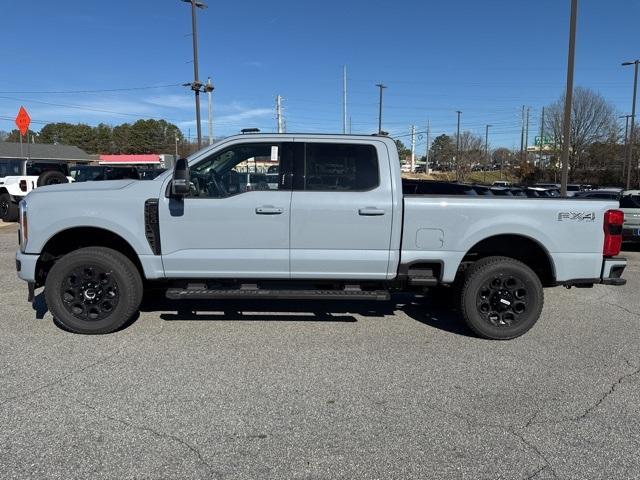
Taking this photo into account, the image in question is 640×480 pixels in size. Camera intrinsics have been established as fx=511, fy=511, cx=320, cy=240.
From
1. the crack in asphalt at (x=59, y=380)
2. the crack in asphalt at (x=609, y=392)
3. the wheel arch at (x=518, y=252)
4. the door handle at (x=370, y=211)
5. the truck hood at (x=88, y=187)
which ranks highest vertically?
the truck hood at (x=88, y=187)

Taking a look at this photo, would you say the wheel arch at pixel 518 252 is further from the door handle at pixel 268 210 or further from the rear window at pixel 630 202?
the rear window at pixel 630 202

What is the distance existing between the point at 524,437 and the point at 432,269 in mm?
2168

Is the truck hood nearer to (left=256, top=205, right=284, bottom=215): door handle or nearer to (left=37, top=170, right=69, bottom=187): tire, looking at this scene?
(left=256, top=205, right=284, bottom=215): door handle

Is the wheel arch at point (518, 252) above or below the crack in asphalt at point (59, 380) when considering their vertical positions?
above

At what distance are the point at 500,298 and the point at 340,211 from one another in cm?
186

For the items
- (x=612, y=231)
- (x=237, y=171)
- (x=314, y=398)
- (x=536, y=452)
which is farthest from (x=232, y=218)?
(x=612, y=231)

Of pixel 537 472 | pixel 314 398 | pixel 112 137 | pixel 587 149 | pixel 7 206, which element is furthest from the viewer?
pixel 112 137

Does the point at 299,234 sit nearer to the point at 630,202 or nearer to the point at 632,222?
the point at 632,222

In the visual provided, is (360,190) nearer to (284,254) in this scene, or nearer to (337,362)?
(284,254)

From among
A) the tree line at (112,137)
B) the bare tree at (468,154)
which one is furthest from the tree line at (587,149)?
the tree line at (112,137)

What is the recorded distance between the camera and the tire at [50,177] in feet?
53.8

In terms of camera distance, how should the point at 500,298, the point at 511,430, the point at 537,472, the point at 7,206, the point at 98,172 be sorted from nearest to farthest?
1. the point at 537,472
2. the point at 511,430
3. the point at 500,298
4. the point at 7,206
5. the point at 98,172

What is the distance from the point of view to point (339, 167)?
514 centimetres

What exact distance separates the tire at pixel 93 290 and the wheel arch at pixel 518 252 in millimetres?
3446
